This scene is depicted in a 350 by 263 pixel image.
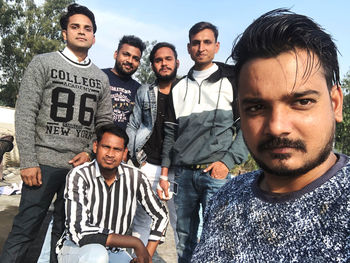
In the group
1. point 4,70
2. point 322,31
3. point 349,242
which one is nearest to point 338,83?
point 322,31

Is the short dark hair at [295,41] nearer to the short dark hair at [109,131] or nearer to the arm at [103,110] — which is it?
the short dark hair at [109,131]

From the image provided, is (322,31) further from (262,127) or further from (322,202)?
(322,202)

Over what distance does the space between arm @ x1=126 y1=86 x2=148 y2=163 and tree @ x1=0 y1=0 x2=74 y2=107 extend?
27071mm

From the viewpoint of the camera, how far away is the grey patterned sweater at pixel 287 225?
2.47 feet

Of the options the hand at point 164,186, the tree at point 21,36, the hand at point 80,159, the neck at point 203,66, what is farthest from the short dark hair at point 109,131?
the tree at point 21,36

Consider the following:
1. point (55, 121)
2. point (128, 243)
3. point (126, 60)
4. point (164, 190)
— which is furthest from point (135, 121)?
point (128, 243)

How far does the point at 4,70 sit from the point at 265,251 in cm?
3480

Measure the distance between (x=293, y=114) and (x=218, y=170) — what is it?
186 centimetres

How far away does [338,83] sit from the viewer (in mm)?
908

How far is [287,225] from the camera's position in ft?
2.72

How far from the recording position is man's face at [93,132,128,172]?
2.85m

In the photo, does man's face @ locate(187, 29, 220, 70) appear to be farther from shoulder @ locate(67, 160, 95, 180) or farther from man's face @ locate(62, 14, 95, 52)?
shoulder @ locate(67, 160, 95, 180)

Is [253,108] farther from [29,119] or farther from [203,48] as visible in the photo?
[29,119]

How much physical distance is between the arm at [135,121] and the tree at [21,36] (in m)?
27.1
